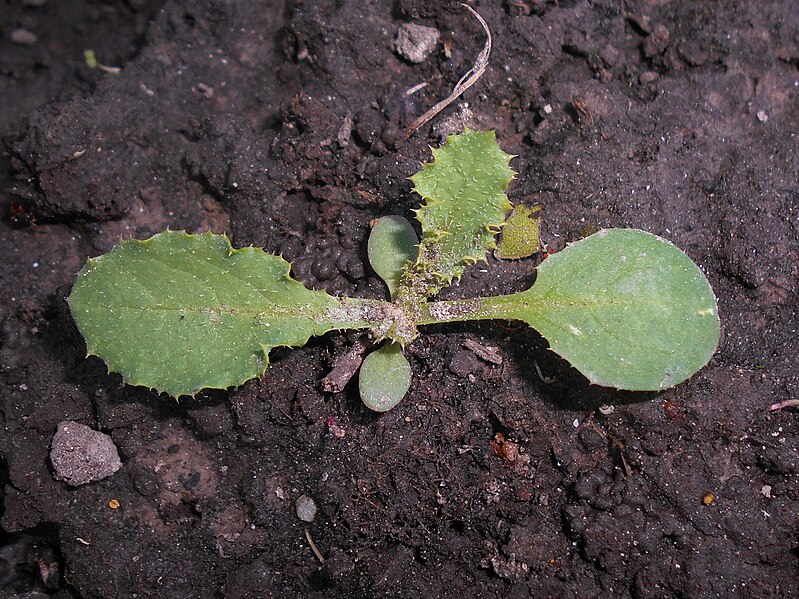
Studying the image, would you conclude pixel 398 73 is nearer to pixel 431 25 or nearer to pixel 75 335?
pixel 431 25

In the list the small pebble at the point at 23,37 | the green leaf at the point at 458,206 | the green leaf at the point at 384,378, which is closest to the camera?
the green leaf at the point at 458,206

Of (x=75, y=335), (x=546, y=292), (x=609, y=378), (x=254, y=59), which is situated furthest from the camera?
(x=254, y=59)

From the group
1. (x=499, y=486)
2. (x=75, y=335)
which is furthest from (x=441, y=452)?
(x=75, y=335)

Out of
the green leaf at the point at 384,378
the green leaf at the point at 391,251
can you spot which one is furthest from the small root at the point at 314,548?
the green leaf at the point at 391,251

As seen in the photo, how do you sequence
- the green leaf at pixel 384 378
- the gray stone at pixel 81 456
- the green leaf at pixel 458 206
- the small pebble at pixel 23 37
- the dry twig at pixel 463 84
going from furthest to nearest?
1. the small pebble at pixel 23 37
2. the dry twig at pixel 463 84
3. the gray stone at pixel 81 456
4. the green leaf at pixel 384 378
5. the green leaf at pixel 458 206

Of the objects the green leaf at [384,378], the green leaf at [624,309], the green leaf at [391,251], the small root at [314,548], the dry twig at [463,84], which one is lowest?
the small root at [314,548]

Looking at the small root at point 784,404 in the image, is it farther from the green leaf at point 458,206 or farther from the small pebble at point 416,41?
the small pebble at point 416,41

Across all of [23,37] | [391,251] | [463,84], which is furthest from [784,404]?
[23,37]
